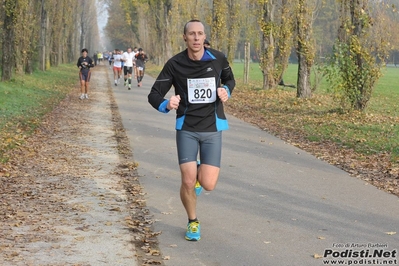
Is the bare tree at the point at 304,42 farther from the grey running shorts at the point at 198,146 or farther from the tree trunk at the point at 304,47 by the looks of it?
the grey running shorts at the point at 198,146

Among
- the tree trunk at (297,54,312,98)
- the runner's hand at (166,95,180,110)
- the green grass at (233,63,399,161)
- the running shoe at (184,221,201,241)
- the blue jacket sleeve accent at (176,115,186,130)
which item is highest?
the runner's hand at (166,95,180,110)

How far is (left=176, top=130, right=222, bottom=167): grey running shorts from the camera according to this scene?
6.57 m

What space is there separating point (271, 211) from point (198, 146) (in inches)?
59.4

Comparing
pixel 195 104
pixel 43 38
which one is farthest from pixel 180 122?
Result: pixel 43 38

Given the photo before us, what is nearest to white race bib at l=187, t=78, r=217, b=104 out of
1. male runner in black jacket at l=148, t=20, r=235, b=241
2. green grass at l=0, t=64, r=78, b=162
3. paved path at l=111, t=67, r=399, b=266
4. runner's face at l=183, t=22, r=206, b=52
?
male runner in black jacket at l=148, t=20, r=235, b=241

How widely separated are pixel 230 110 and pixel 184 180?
51.0 feet

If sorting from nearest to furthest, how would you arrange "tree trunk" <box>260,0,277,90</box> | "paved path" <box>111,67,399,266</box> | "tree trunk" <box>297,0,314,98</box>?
"paved path" <box>111,67,399,266</box> → "tree trunk" <box>297,0,314,98</box> → "tree trunk" <box>260,0,277,90</box>

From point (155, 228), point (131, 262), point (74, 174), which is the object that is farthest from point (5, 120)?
point (131, 262)

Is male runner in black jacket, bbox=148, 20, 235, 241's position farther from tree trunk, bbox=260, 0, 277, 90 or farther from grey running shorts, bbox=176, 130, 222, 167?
tree trunk, bbox=260, 0, 277, 90

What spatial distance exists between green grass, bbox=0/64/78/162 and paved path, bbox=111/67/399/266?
9.07 ft

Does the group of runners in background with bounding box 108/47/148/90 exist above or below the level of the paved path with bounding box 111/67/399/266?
above

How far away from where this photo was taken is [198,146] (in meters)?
6.68

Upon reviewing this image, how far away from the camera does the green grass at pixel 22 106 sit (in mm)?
13745

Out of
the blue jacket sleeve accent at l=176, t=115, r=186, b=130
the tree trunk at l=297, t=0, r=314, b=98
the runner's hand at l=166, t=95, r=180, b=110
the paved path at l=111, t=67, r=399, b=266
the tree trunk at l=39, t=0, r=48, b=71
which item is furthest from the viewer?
the tree trunk at l=39, t=0, r=48, b=71
